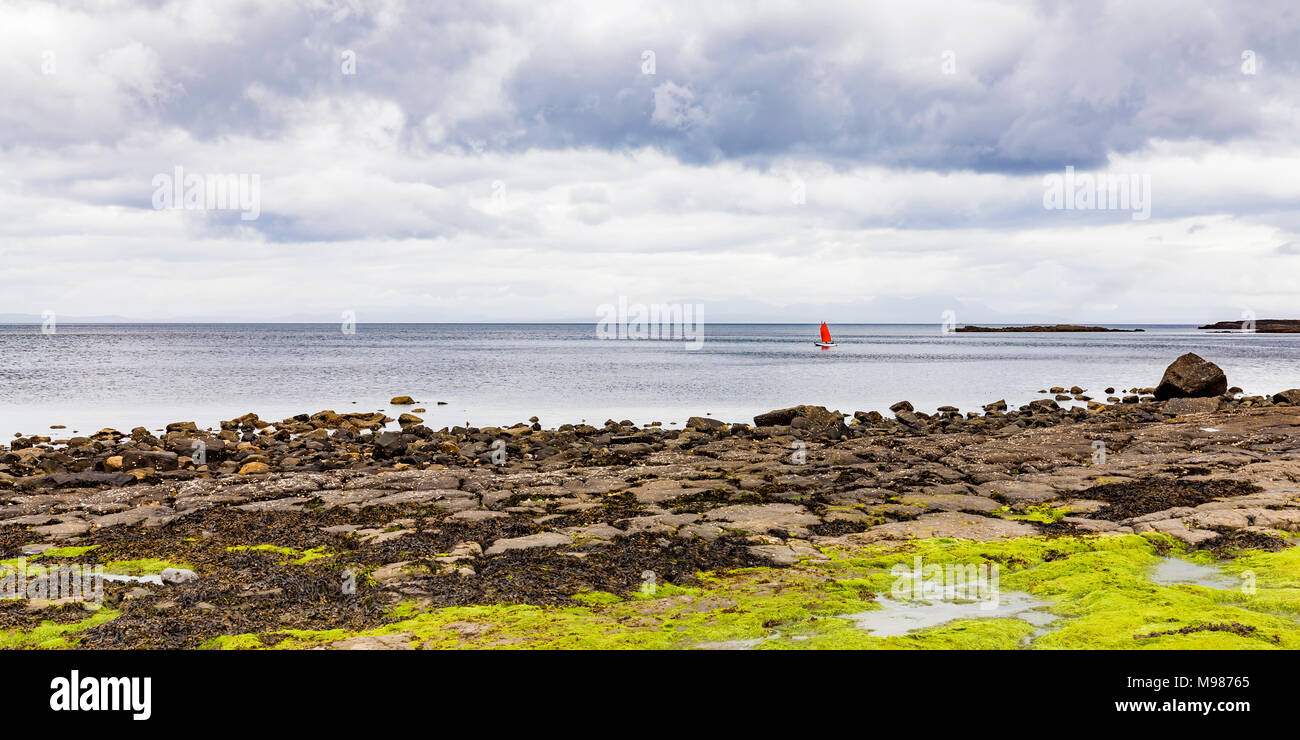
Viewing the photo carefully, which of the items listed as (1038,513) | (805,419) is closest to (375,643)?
(1038,513)

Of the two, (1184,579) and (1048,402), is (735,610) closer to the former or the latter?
(1184,579)

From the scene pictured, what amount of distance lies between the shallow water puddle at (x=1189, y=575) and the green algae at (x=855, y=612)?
0.11 metres

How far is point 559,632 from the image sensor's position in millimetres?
5801

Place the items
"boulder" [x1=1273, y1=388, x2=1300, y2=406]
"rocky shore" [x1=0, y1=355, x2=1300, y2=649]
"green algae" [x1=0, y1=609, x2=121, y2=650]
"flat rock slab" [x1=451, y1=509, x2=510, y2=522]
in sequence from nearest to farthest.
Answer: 1. "green algae" [x1=0, y1=609, x2=121, y2=650]
2. "rocky shore" [x1=0, y1=355, x2=1300, y2=649]
3. "flat rock slab" [x1=451, y1=509, x2=510, y2=522]
4. "boulder" [x1=1273, y1=388, x2=1300, y2=406]

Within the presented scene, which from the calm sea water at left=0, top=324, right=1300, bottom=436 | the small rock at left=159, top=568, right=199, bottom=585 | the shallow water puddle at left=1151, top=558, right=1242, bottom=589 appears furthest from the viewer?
the calm sea water at left=0, top=324, right=1300, bottom=436

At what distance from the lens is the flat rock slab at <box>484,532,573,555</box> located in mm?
8384

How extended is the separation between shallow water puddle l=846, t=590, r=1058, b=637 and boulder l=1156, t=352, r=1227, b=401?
26973 millimetres

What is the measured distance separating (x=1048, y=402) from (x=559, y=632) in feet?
94.2

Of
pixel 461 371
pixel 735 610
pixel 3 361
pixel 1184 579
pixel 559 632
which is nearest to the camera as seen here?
pixel 559 632

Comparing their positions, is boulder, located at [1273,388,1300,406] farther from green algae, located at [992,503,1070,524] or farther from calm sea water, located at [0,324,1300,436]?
green algae, located at [992,503,1070,524]

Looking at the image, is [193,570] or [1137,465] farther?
[1137,465]

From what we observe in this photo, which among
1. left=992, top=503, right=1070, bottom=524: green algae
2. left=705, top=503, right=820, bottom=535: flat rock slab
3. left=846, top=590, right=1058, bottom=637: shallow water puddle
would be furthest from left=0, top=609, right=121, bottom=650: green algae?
left=992, top=503, right=1070, bottom=524: green algae

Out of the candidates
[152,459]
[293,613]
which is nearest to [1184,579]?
[293,613]

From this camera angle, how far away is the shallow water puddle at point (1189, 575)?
6797 millimetres
